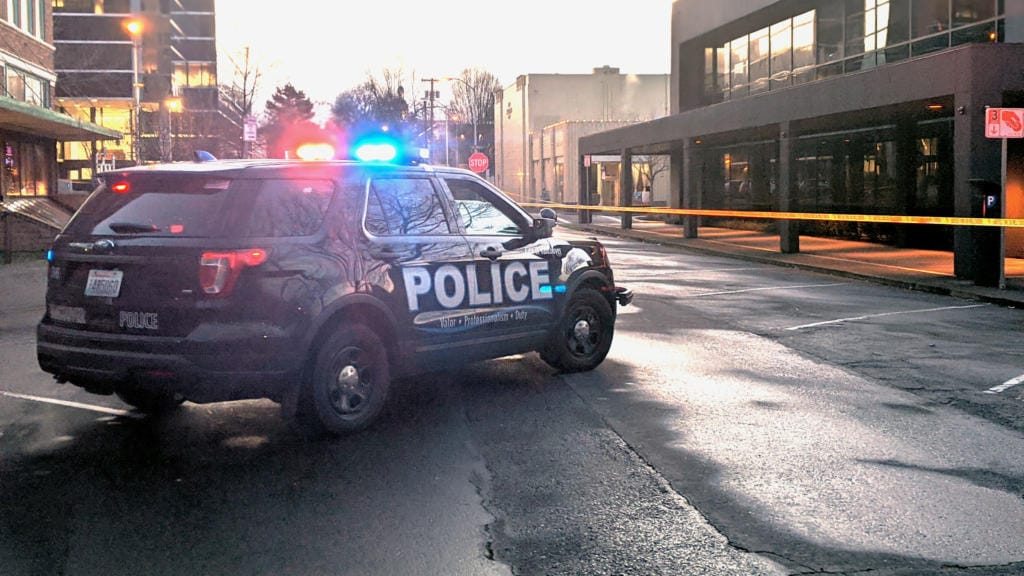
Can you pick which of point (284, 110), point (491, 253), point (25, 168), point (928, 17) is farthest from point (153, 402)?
point (284, 110)

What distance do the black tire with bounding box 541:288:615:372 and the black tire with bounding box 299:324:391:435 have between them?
2002 millimetres

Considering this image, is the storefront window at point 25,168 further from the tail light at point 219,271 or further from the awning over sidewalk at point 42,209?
the tail light at point 219,271

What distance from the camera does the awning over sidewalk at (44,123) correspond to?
77.0 ft

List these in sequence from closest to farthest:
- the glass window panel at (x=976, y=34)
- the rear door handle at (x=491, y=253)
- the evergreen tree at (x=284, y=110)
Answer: the rear door handle at (x=491, y=253), the glass window panel at (x=976, y=34), the evergreen tree at (x=284, y=110)

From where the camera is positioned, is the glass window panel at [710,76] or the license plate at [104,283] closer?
the license plate at [104,283]

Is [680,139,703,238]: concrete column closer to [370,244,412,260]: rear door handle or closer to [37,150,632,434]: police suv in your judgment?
[37,150,632,434]: police suv

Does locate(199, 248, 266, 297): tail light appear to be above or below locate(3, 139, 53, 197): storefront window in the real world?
below

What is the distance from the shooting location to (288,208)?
20.9ft

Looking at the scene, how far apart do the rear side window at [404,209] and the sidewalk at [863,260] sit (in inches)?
397

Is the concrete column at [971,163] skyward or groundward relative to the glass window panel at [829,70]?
groundward

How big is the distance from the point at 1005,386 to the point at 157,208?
6.63 m

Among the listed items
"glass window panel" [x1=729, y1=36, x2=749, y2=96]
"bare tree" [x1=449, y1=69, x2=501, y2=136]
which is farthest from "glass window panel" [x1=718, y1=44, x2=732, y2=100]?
"bare tree" [x1=449, y1=69, x2=501, y2=136]

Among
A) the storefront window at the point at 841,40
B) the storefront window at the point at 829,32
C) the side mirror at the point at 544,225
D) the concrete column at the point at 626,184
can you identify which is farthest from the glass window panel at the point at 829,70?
the side mirror at the point at 544,225

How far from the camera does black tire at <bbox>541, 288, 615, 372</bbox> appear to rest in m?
8.53
